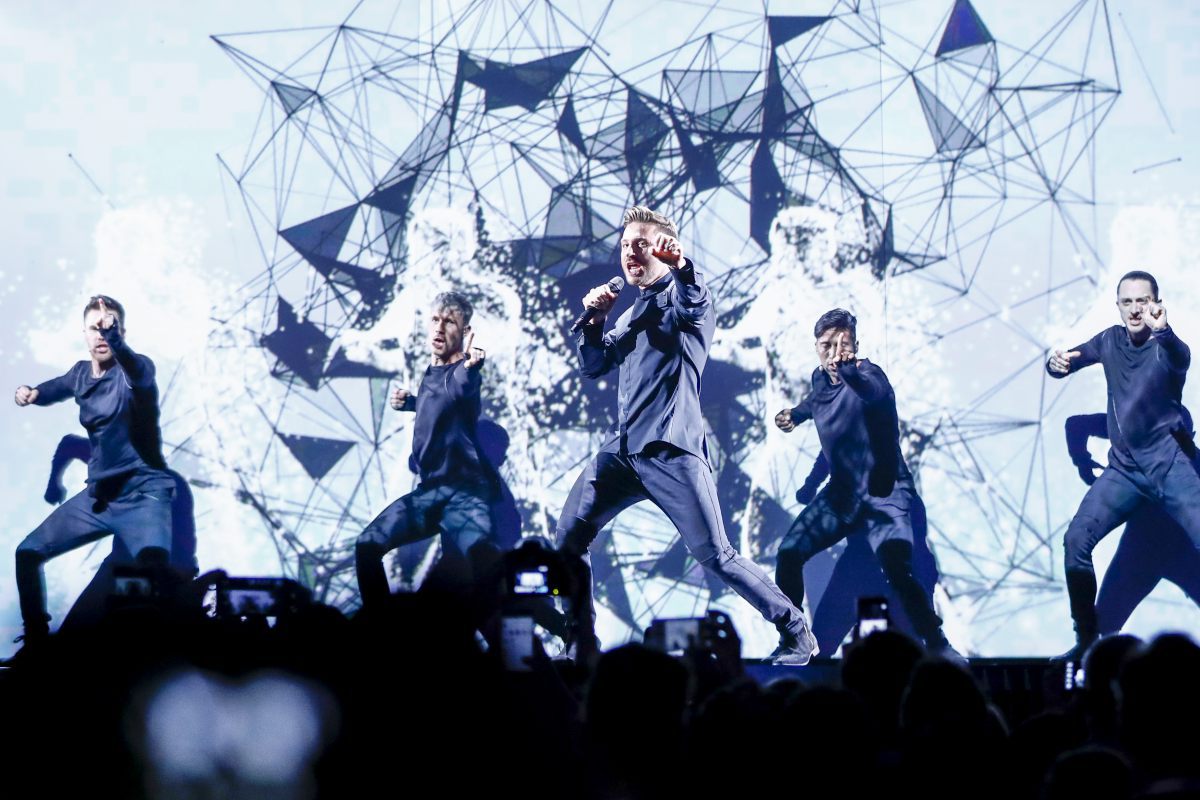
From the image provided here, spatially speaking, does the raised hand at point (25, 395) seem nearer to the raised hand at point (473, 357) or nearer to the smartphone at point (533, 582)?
the raised hand at point (473, 357)

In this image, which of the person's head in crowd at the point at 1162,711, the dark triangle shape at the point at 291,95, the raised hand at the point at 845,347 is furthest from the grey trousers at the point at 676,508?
the person's head in crowd at the point at 1162,711

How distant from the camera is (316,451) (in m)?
7.52

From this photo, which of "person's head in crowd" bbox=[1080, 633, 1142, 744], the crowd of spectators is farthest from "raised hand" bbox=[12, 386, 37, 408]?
"person's head in crowd" bbox=[1080, 633, 1142, 744]

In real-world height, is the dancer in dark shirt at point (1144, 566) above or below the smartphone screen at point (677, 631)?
above

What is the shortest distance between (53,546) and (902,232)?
14.3 feet

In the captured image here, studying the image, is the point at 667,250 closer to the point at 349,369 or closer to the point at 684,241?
the point at 684,241

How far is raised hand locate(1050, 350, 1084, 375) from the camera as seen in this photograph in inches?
247

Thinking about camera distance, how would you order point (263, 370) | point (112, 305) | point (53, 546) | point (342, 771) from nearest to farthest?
point (342, 771), point (53, 546), point (112, 305), point (263, 370)

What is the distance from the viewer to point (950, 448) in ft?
22.9

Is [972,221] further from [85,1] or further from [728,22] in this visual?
[85,1]

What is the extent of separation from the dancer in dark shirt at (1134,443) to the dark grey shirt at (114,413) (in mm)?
4248

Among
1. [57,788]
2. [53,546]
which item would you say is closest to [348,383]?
[53,546]

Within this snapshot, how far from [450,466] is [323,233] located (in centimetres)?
163

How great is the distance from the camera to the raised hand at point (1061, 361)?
626 cm
